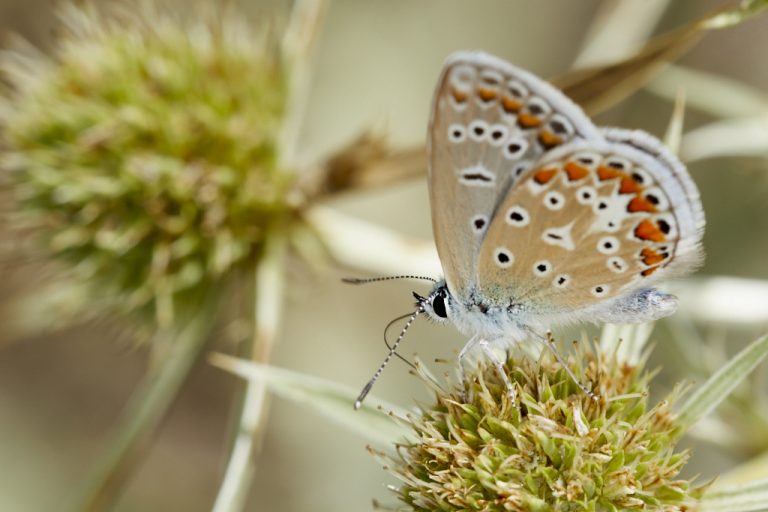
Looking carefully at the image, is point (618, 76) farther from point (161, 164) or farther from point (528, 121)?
point (161, 164)

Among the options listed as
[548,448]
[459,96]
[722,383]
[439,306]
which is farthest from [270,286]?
[722,383]

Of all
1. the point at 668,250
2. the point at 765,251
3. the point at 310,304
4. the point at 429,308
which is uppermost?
the point at 668,250

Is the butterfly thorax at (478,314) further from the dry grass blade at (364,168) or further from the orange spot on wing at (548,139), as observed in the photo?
the dry grass blade at (364,168)

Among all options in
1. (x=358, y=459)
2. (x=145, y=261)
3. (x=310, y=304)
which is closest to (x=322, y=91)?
(x=310, y=304)

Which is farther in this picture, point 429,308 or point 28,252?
point 28,252

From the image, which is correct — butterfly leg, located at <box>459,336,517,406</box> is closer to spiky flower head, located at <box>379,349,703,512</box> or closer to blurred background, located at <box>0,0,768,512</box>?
spiky flower head, located at <box>379,349,703,512</box>

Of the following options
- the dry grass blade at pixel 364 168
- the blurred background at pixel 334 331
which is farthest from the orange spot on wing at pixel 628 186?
the blurred background at pixel 334 331

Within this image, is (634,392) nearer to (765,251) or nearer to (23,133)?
(23,133)
